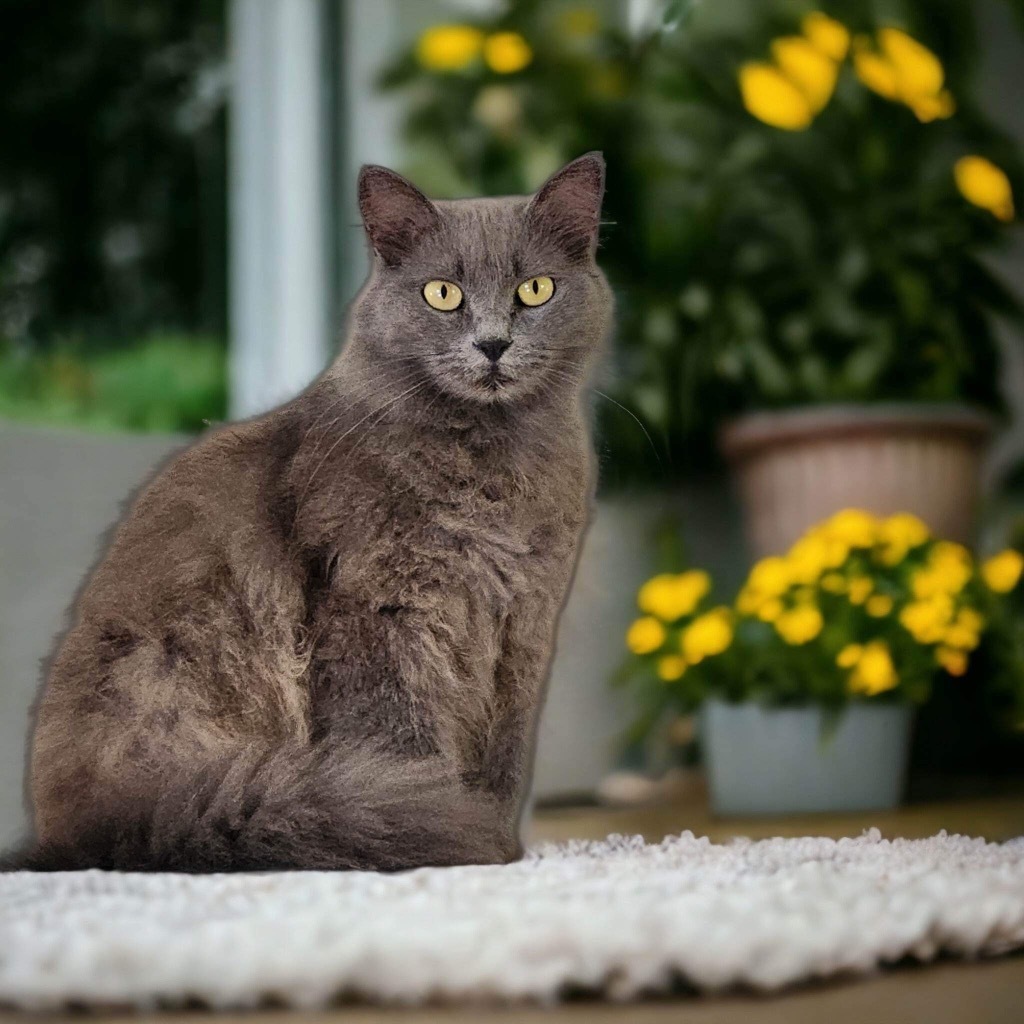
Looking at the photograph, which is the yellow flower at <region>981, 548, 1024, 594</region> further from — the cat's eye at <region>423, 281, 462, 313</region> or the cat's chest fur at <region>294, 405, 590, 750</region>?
the cat's eye at <region>423, 281, 462, 313</region>

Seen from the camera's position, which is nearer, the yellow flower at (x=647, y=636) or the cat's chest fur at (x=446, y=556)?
the cat's chest fur at (x=446, y=556)

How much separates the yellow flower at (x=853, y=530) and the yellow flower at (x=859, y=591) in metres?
0.07

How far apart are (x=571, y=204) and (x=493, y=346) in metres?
0.14

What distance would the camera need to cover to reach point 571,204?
0.96 m

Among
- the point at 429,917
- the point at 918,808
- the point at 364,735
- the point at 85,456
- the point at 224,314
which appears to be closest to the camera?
the point at 429,917

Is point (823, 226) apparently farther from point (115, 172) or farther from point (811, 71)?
point (115, 172)

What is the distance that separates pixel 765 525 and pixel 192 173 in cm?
121

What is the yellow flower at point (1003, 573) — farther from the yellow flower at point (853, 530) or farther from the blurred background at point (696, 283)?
the yellow flower at point (853, 530)

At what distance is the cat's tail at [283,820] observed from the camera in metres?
0.87

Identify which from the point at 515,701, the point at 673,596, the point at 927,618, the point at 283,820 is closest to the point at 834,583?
the point at 927,618

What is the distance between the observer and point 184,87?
7.00 feet

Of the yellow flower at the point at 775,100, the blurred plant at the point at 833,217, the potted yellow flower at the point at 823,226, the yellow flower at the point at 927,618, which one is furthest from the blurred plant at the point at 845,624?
the yellow flower at the point at 775,100

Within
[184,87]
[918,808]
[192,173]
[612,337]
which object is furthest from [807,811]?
[184,87]

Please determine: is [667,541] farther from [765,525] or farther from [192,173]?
[192,173]
